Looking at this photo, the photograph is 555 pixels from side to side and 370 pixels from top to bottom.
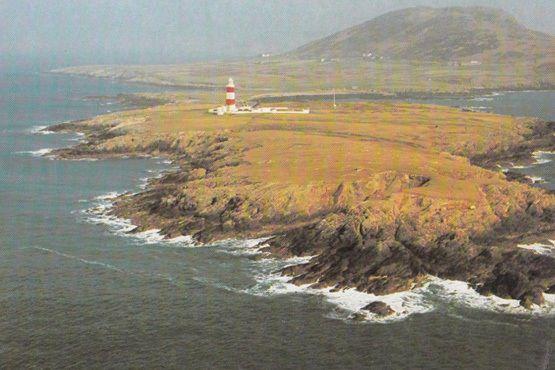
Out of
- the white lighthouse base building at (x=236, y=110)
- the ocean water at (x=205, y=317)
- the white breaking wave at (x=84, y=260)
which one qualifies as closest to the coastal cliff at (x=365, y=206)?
the ocean water at (x=205, y=317)

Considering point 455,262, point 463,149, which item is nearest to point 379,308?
point 455,262

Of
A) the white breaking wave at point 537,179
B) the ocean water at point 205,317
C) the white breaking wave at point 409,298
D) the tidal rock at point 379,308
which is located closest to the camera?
the ocean water at point 205,317

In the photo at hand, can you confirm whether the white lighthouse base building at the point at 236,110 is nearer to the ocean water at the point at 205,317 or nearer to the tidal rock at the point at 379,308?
the ocean water at the point at 205,317

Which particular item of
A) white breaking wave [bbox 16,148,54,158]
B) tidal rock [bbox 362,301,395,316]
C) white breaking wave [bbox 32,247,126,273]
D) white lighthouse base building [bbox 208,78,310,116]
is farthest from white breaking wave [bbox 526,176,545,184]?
white breaking wave [bbox 16,148,54,158]

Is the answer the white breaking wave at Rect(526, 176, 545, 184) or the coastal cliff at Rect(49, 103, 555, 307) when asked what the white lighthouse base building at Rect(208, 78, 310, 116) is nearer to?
the coastal cliff at Rect(49, 103, 555, 307)

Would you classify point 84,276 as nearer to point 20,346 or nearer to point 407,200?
point 20,346

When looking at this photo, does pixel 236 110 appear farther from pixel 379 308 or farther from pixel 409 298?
pixel 379 308

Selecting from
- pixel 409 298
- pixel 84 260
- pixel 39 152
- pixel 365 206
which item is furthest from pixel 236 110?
pixel 409 298

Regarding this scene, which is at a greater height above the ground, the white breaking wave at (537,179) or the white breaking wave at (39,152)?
the white breaking wave at (39,152)
